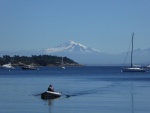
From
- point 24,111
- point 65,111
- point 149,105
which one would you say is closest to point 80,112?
point 65,111

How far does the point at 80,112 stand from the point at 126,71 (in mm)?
130446

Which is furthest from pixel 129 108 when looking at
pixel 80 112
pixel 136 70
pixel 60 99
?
pixel 136 70

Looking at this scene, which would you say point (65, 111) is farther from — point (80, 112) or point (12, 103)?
point (12, 103)

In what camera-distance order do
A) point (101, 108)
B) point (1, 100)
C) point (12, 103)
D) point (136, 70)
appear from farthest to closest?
point (136, 70), point (1, 100), point (12, 103), point (101, 108)

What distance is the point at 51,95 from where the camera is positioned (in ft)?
211

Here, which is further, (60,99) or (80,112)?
(60,99)

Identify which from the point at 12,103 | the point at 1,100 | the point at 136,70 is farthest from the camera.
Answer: the point at 136,70

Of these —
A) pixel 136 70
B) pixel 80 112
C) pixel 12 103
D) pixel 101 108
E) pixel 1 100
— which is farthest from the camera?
pixel 136 70

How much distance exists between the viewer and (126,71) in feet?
577

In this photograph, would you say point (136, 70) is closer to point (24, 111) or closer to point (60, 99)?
point (60, 99)

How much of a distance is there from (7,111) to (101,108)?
897 cm

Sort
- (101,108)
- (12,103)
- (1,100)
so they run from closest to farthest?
(101,108)
(12,103)
(1,100)

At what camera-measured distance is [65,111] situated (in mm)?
48344

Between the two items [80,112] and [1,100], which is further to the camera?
[1,100]
